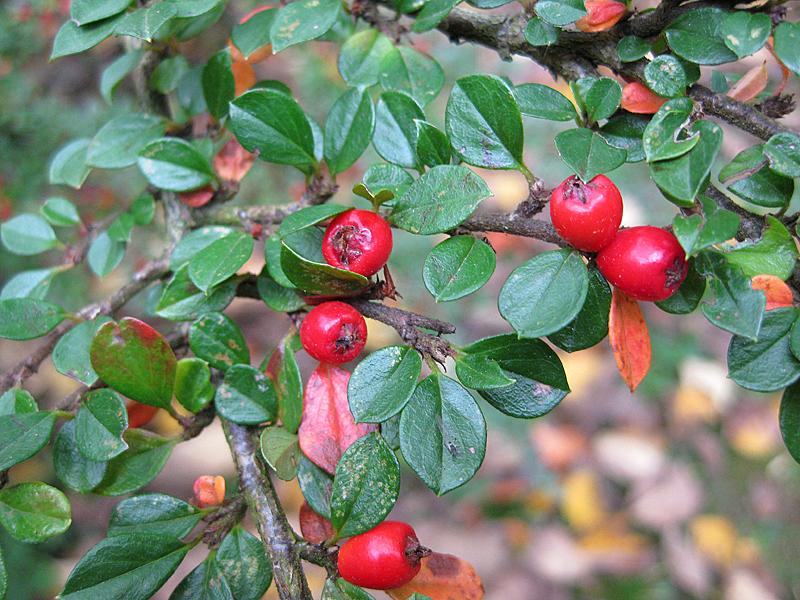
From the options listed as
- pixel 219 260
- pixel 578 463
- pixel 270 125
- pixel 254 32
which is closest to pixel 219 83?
pixel 254 32

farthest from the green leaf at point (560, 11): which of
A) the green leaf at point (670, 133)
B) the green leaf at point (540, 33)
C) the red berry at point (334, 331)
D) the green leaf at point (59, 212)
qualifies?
the green leaf at point (59, 212)

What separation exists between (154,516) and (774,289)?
2.12ft

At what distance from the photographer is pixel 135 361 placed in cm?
74

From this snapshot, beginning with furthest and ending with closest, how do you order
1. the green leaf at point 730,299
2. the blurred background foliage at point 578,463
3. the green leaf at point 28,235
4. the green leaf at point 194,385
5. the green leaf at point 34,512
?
1. the blurred background foliage at point 578,463
2. the green leaf at point 28,235
3. the green leaf at point 194,385
4. the green leaf at point 34,512
5. the green leaf at point 730,299

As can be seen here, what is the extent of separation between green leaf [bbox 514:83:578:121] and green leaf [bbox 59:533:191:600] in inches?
22.1

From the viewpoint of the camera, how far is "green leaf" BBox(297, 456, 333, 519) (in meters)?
0.70

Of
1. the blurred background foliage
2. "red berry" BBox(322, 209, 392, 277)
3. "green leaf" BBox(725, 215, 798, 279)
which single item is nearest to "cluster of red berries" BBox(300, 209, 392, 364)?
"red berry" BBox(322, 209, 392, 277)

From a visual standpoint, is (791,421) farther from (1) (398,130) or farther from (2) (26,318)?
(2) (26,318)

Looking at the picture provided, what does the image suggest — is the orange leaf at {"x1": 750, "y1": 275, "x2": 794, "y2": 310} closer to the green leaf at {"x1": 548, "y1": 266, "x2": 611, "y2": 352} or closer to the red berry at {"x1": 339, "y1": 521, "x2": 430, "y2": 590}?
the green leaf at {"x1": 548, "y1": 266, "x2": 611, "y2": 352}

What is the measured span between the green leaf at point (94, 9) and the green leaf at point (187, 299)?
0.28 meters

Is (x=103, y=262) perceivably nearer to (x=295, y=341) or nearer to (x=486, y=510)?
(x=295, y=341)

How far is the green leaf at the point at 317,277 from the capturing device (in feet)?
2.06

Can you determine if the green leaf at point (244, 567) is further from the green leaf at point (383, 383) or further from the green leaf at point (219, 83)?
the green leaf at point (219, 83)

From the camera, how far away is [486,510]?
2.42 meters
